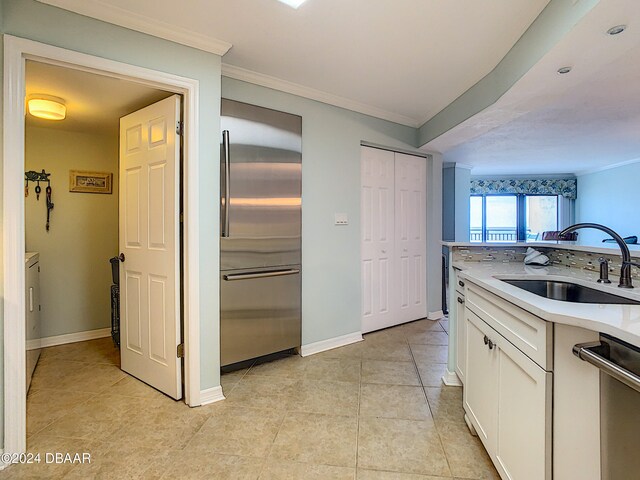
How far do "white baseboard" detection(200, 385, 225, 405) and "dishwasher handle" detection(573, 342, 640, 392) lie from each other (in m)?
2.02

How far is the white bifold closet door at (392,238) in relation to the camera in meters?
3.64

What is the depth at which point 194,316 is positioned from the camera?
2148mm

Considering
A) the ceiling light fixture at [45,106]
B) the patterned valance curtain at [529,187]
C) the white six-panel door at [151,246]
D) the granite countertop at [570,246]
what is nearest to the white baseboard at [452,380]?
the granite countertop at [570,246]

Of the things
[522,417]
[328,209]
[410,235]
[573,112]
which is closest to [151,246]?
[328,209]

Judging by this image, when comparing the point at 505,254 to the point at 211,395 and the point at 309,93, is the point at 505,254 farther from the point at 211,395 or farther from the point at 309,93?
the point at 211,395

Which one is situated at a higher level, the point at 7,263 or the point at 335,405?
the point at 7,263

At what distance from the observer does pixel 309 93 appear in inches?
119

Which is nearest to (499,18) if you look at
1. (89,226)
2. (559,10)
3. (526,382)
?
(559,10)

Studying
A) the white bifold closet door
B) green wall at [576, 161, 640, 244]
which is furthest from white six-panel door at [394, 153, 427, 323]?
green wall at [576, 161, 640, 244]

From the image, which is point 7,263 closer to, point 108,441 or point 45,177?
point 108,441

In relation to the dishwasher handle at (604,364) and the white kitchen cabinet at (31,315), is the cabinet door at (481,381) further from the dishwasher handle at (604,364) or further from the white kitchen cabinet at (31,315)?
the white kitchen cabinet at (31,315)

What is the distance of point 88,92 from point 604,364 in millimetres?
3152

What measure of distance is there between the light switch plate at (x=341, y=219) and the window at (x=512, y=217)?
6.01 meters

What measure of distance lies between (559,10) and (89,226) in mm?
4154
